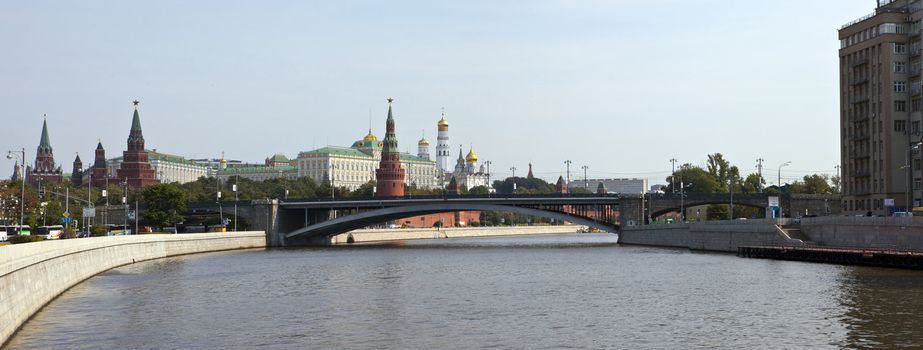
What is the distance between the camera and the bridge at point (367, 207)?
12131 cm

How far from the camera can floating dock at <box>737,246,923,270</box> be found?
2467 inches

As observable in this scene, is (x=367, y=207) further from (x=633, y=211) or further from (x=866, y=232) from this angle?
(x=866, y=232)

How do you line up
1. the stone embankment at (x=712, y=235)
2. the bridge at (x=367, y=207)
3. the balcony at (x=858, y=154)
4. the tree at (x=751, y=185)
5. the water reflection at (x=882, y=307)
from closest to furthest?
1. the water reflection at (x=882, y=307)
2. the stone embankment at (x=712, y=235)
3. the balcony at (x=858, y=154)
4. the bridge at (x=367, y=207)
5. the tree at (x=751, y=185)

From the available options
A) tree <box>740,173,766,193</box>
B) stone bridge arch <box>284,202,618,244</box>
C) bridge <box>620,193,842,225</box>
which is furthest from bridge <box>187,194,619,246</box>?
tree <box>740,173,766,193</box>

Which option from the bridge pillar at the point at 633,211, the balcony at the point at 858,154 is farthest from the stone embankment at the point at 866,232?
the bridge pillar at the point at 633,211

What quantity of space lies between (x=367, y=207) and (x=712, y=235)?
161 feet

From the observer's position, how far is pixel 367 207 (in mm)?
133000

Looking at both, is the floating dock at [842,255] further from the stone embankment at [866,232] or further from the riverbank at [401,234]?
the riverbank at [401,234]

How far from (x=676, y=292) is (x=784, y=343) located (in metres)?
17.4

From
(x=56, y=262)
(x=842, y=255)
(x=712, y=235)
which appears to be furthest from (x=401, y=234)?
(x=56, y=262)

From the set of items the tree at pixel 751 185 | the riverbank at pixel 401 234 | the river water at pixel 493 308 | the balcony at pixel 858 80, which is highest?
the balcony at pixel 858 80

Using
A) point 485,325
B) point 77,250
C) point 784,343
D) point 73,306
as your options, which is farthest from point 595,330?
point 77,250

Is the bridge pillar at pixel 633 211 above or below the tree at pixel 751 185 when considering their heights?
below

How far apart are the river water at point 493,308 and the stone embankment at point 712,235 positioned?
872 cm
